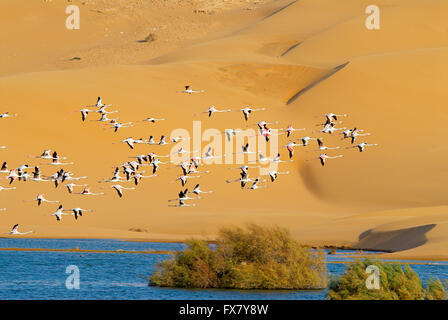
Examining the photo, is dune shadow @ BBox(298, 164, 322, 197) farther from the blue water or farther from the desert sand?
the blue water

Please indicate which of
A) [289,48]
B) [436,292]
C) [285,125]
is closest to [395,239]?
[436,292]

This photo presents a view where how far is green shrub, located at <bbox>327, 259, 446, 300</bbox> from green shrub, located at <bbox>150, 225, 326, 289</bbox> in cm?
768

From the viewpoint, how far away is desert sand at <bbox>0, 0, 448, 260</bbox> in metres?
80.9

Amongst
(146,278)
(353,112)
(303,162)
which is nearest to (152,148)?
(303,162)

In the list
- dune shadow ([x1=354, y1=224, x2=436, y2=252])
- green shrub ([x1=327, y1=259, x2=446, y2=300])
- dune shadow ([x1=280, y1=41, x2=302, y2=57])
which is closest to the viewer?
green shrub ([x1=327, y1=259, x2=446, y2=300])

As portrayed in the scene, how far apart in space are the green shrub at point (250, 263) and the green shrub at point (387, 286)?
302 inches

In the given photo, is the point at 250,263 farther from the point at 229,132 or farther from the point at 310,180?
the point at 310,180

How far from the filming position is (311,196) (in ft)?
312

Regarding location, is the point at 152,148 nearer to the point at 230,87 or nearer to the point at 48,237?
the point at 230,87

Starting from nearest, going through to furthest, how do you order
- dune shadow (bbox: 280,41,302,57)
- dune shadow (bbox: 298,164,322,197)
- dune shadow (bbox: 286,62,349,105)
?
dune shadow (bbox: 298,164,322,197), dune shadow (bbox: 286,62,349,105), dune shadow (bbox: 280,41,302,57)

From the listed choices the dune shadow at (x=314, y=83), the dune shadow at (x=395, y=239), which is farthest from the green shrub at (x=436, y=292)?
the dune shadow at (x=314, y=83)

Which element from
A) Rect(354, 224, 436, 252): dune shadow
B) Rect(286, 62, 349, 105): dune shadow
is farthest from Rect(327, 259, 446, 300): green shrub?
Rect(286, 62, 349, 105): dune shadow
